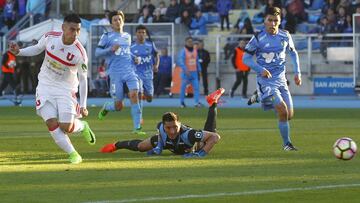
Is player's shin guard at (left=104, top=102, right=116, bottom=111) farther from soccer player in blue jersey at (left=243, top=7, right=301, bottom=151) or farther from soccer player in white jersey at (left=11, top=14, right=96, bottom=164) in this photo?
soccer player in white jersey at (left=11, top=14, right=96, bottom=164)

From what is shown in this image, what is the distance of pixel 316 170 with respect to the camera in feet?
48.9

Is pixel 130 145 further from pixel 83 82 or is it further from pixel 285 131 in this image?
pixel 285 131

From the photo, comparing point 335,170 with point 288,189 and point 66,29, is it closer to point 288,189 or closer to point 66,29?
point 288,189

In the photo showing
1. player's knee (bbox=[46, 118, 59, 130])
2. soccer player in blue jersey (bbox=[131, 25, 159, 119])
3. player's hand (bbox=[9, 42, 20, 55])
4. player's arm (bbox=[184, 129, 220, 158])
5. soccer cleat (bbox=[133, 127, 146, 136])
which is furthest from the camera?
soccer player in blue jersey (bbox=[131, 25, 159, 119])

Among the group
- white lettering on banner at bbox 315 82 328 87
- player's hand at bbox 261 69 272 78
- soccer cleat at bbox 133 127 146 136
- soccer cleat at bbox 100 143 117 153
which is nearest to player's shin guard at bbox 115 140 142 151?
soccer cleat at bbox 100 143 117 153

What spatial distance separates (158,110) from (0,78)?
42.1 ft

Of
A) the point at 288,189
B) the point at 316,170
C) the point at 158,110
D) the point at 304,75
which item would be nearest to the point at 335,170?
the point at 316,170

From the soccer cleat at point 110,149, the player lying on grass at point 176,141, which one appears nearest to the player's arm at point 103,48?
the soccer cleat at point 110,149

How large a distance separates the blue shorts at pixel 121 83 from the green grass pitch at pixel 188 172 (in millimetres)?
778

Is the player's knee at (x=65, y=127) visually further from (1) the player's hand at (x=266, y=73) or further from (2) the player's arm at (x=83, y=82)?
(1) the player's hand at (x=266, y=73)

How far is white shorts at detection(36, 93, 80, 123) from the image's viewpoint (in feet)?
52.5

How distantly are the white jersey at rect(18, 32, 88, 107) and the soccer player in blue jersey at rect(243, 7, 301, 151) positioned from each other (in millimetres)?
3599

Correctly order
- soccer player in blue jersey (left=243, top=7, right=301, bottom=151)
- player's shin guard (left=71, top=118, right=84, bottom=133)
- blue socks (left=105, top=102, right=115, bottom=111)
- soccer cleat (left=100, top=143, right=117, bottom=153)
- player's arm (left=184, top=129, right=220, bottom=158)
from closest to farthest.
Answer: player's shin guard (left=71, top=118, right=84, bottom=133) < player's arm (left=184, top=129, right=220, bottom=158) < soccer cleat (left=100, top=143, right=117, bottom=153) < soccer player in blue jersey (left=243, top=7, right=301, bottom=151) < blue socks (left=105, top=102, right=115, bottom=111)

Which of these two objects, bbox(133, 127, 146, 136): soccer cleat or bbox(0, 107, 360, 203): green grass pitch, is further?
bbox(133, 127, 146, 136): soccer cleat
